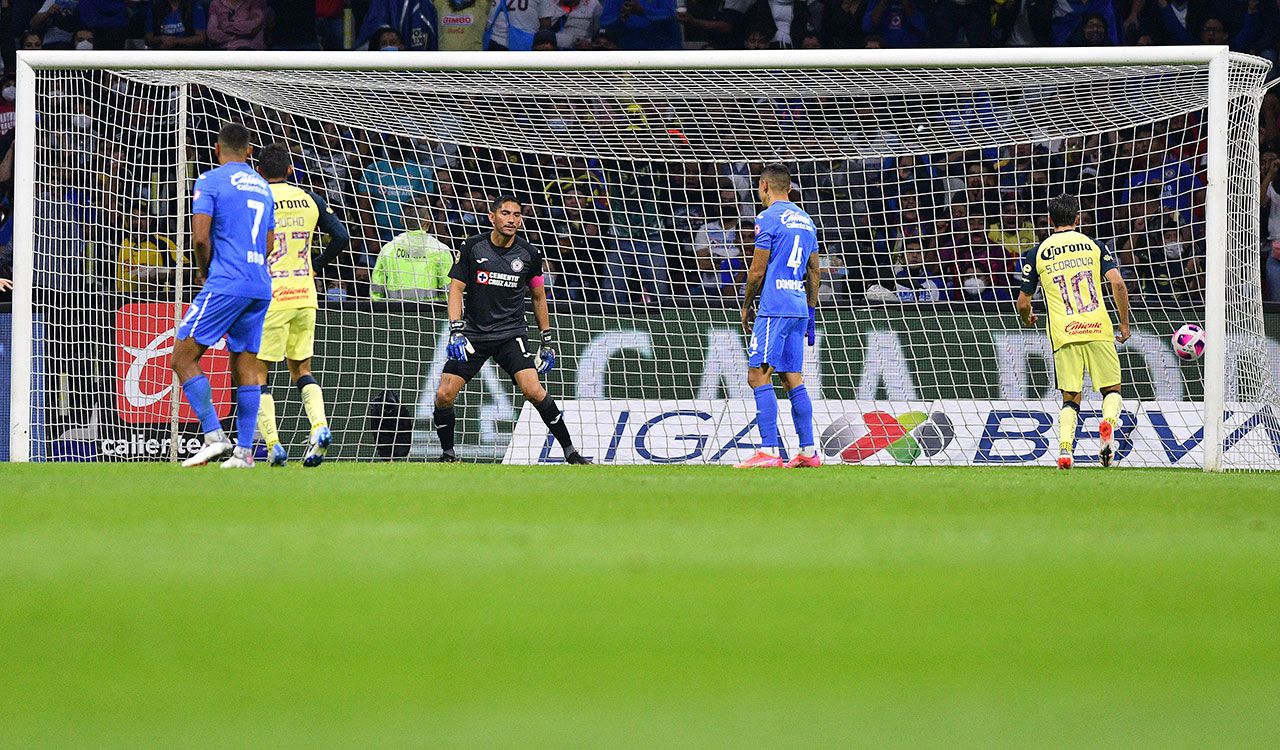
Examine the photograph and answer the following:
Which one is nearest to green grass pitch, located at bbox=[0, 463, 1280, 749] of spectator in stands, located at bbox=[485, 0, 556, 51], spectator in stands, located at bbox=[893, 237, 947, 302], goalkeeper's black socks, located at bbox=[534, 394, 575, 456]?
goalkeeper's black socks, located at bbox=[534, 394, 575, 456]

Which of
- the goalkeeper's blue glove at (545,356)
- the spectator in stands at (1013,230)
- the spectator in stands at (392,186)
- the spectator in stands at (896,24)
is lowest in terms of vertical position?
the goalkeeper's blue glove at (545,356)

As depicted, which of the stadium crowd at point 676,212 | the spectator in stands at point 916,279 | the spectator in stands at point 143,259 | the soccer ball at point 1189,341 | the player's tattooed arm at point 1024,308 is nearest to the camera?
the player's tattooed arm at point 1024,308

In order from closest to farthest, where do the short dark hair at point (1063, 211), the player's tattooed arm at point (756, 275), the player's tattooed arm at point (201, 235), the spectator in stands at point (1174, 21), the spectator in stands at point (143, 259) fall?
the player's tattooed arm at point (201, 235), the player's tattooed arm at point (756, 275), the short dark hair at point (1063, 211), the spectator in stands at point (143, 259), the spectator in stands at point (1174, 21)

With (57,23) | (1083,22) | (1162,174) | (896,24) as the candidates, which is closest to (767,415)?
(1162,174)

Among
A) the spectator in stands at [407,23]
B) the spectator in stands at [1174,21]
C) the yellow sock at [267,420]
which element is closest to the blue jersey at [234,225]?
the yellow sock at [267,420]

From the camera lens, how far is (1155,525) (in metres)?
4.73

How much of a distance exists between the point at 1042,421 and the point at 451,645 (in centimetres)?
926

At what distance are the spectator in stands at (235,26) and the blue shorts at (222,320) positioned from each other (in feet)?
25.6

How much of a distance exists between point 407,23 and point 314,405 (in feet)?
24.6

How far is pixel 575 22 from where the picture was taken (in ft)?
49.6

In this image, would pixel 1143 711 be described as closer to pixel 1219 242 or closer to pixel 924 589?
pixel 924 589

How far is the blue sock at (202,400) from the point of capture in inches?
302

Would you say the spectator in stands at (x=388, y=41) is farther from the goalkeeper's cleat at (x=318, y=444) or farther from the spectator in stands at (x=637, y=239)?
the goalkeeper's cleat at (x=318, y=444)

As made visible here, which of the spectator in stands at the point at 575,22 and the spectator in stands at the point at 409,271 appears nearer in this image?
the spectator in stands at the point at 409,271
